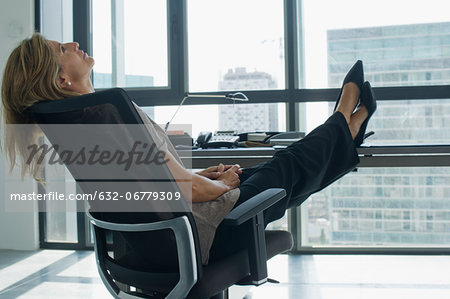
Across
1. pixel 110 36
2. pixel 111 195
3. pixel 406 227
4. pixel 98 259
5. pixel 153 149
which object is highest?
pixel 110 36

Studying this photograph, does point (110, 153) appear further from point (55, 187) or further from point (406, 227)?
point (55, 187)

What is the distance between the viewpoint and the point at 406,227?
311 cm

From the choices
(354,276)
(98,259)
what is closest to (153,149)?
(98,259)

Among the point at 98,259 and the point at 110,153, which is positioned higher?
the point at 110,153

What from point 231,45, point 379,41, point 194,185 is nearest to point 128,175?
point 194,185

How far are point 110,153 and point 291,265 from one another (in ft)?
7.13

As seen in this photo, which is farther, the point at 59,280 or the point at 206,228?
the point at 59,280

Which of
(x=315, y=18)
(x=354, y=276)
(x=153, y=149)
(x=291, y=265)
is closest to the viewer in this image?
(x=153, y=149)

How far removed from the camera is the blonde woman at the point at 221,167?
1.14 meters

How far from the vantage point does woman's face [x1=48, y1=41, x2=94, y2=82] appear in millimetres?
1321

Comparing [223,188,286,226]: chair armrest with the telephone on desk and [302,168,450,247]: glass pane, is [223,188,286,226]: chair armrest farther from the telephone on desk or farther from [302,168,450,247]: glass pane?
[302,168,450,247]: glass pane

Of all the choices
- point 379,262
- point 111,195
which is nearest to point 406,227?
point 379,262

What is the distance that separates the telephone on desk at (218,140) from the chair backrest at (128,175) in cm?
97

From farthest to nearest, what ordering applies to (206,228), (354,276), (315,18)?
(315,18)
(354,276)
(206,228)
